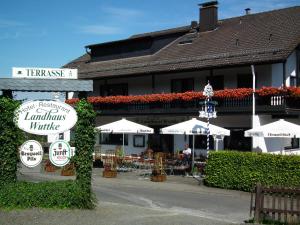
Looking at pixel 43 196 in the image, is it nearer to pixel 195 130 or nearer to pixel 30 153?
pixel 30 153

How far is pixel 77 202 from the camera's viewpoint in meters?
12.5

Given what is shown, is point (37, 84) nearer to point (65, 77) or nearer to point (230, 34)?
point (65, 77)

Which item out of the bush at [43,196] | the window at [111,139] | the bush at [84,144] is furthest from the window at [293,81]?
the bush at [43,196]

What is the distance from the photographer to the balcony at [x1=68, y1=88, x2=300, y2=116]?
26.6m

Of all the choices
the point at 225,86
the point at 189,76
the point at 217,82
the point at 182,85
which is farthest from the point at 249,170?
the point at 182,85

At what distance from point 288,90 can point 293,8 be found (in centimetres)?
963

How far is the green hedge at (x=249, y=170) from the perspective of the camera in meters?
18.3

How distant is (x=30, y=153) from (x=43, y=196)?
3.97ft

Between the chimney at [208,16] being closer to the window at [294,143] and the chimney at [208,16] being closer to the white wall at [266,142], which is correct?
the window at [294,143]

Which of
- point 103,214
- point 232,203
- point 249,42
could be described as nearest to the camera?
point 103,214

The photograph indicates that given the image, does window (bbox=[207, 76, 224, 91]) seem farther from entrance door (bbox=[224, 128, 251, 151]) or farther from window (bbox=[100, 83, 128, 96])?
window (bbox=[100, 83, 128, 96])

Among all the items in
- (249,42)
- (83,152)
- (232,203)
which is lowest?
(232,203)

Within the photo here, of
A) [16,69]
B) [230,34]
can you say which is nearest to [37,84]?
[16,69]

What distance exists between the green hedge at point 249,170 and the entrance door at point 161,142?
484 inches
